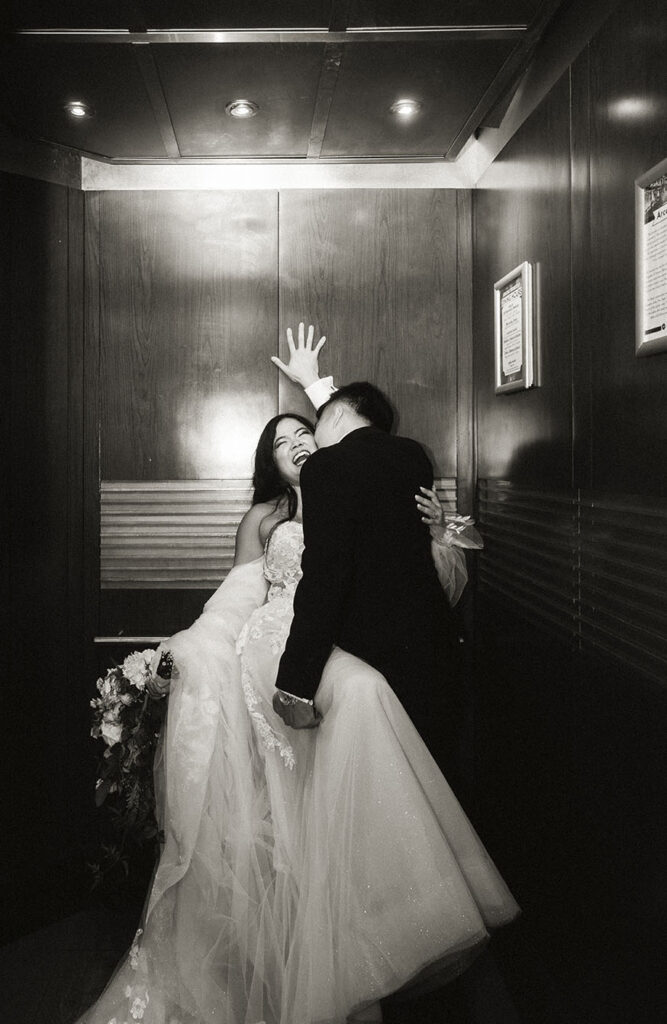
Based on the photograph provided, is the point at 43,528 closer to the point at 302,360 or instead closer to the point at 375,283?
the point at 302,360

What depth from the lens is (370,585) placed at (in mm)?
2291

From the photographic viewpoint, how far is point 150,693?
253cm

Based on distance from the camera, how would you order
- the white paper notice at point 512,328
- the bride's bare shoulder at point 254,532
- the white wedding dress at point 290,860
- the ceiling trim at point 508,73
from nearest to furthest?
the white wedding dress at point 290,860
the ceiling trim at point 508,73
the white paper notice at point 512,328
the bride's bare shoulder at point 254,532

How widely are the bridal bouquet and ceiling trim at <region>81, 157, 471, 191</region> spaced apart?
2095mm

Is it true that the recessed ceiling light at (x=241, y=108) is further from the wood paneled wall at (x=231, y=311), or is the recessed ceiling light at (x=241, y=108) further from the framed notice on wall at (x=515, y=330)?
the framed notice on wall at (x=515, y=330)

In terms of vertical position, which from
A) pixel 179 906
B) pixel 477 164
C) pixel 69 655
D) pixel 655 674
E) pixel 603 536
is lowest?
pixel 179 906

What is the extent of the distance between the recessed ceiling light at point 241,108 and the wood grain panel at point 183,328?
20.6 inches

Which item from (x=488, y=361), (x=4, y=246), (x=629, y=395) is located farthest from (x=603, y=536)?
(x=4, y=246)

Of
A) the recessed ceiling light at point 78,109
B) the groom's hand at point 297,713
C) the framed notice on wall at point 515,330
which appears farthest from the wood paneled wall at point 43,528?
the framed notice on wall at point 515,330

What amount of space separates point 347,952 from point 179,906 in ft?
1.92

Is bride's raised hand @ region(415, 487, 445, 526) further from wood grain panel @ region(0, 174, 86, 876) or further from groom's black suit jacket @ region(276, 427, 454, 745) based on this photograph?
wood grain panel @ region(0, 174, 86, 876)

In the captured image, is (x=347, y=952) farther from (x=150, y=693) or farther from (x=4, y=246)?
(x=4, y=246)

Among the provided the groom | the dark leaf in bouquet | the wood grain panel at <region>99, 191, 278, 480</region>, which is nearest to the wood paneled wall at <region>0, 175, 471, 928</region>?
the wood grain panel at <region>99, 191, 278, 480</region>

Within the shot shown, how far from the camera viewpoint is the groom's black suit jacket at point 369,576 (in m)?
2.23
